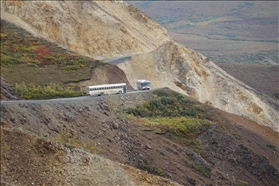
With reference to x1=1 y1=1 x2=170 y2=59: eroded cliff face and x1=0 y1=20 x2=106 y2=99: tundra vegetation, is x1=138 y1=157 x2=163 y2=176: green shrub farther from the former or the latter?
x1=1 y1=1 x2=170 y2=59: eroded cliff face

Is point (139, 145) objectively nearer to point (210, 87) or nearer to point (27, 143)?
point (27, 143)

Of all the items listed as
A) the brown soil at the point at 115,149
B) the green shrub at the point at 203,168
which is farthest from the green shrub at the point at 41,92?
the green shrub at the point at 203,168

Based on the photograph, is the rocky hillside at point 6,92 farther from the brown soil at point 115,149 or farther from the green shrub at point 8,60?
the green shrub at point 8,60

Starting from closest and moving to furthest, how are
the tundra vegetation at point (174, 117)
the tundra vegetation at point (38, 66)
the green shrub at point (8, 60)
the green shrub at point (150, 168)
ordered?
the green shrub at point (150, 168) < the tundra vegetation at point (174, 117) < the tundra vegetation at point (38, 66) < the green shrub at point (8, 60)

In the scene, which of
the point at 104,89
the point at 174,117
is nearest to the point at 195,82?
the point at 174,117

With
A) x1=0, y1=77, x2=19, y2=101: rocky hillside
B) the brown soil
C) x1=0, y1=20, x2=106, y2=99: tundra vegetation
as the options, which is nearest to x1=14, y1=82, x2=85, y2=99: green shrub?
x1=0, y1=20, x2=106, y2=99: tundra vegetation

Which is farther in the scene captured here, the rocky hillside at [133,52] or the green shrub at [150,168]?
the rocky hillside at [133,52]

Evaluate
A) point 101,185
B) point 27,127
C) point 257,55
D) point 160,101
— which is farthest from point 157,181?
point 257,55
